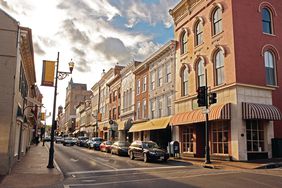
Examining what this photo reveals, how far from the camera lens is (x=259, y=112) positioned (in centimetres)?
2200

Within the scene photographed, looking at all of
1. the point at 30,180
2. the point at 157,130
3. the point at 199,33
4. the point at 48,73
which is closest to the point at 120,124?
the point at 157,130

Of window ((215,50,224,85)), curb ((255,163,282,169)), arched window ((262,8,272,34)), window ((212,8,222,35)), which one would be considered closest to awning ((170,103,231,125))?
window ((215,50,224,85))

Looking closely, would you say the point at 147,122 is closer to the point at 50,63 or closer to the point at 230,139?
the point at 230,139

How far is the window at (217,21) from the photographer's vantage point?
25.6 m

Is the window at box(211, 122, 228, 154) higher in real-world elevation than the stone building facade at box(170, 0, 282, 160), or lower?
lower

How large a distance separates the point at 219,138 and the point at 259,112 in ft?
12.7

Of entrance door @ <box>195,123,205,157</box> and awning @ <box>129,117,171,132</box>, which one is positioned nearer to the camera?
entrance door @ <box>195,123,205,157</box>

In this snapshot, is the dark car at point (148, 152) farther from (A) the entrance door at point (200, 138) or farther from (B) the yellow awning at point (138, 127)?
(B) the yellow awning at point (138, 127)

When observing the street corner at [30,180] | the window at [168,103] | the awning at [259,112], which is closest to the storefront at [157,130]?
the window at [168,103]

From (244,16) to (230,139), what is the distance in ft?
31.0

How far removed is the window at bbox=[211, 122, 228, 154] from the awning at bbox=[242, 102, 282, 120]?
2182 mm

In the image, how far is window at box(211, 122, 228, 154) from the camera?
23578mm

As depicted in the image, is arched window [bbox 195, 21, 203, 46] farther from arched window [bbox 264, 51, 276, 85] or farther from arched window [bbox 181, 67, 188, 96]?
arched window [bbox 264, 51, 276, 85]

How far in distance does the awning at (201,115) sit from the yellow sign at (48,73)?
11.0m
